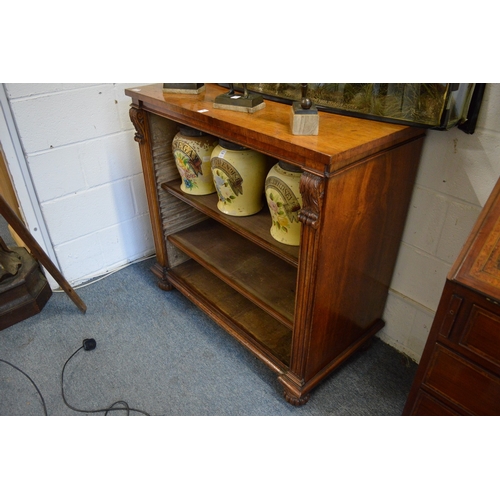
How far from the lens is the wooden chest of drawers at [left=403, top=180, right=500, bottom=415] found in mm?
746

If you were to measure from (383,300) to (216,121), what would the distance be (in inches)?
33.0

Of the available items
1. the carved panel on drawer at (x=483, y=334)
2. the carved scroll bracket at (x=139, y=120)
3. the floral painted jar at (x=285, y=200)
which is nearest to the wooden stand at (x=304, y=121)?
the floral painted jar at (x=285, y=200)

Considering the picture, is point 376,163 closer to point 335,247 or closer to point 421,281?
point 335,247

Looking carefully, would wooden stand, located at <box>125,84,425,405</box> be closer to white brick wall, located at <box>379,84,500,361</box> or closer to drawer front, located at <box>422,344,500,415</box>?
white brick wall, located at <box>379,84,500,361</box>

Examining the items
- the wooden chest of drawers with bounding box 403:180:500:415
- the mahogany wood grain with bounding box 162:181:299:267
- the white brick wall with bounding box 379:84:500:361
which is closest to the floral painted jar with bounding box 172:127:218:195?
the mahogany wood grain with bounding box 162:181:299:267

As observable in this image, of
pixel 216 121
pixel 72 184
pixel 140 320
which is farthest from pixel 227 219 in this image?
pixel 72 184

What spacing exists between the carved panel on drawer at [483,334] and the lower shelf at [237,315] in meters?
0.65

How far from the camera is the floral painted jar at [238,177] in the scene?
1.23 metres

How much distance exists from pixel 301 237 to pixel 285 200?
0.15m

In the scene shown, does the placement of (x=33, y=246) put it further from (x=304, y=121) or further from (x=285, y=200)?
(x=304, y=121)

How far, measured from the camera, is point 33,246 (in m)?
1.45

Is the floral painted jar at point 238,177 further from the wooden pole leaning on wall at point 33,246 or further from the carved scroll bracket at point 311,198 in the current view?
the wooden pole leaning on wall at point 33,246

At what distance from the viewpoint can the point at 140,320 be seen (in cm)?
168

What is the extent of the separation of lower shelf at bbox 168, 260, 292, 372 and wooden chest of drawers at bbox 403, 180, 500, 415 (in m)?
0.55
